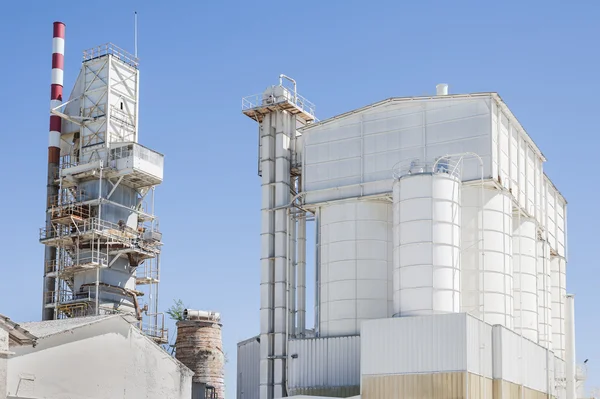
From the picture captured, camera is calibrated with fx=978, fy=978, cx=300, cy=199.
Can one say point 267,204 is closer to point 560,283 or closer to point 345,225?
point 345,225

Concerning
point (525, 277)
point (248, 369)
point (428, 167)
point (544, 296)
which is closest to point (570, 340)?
point (544, 296)

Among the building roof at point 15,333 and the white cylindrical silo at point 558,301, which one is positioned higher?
the white cylindrical silo at point 558,301

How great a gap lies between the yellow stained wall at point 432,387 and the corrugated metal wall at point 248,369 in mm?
15028

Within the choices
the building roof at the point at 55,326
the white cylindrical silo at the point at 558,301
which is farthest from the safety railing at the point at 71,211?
the white cylindrical silo at the point at 558,301

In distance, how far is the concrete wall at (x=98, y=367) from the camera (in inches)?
1235

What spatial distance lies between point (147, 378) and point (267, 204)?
16.7 meters

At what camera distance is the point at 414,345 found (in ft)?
127

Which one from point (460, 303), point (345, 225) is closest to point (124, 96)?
point (345, 225)

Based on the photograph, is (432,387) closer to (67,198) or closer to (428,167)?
(428,167)

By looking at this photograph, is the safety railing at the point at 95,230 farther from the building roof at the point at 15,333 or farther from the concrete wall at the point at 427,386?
the building roof at the point at 15,333

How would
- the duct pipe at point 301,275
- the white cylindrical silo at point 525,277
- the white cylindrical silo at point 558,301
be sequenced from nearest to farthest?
the white cylindrical silo at point 525,277 → the duct pipe at point 301,275 → the white cylindrical silo at point 558,301

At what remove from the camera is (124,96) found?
60.9 metres

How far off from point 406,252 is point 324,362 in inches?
275

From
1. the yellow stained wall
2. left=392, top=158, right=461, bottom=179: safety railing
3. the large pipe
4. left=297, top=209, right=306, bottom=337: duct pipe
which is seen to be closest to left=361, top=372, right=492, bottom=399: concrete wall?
the yellow stained wall
